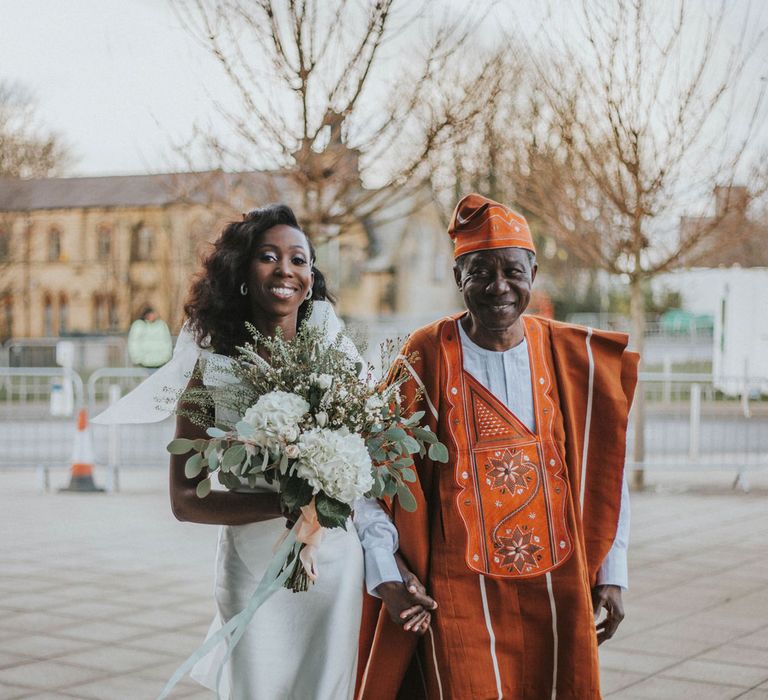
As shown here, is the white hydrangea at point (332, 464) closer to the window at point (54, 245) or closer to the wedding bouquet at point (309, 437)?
the wedding bouquet at point (309, 437)

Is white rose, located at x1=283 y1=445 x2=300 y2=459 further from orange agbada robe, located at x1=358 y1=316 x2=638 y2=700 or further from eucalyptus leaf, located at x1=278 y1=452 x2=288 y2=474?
orange agbada robe, located at x1=358 y1=316 x2=638 y2=700

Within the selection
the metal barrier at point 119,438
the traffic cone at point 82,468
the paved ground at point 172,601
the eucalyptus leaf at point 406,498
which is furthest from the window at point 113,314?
the eucalyptus leaf at point 406,498

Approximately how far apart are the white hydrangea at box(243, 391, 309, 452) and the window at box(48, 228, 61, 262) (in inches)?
2435

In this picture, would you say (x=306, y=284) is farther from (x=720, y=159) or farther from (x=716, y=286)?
(x=716, y=286)

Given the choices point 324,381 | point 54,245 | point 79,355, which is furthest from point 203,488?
point 54,245

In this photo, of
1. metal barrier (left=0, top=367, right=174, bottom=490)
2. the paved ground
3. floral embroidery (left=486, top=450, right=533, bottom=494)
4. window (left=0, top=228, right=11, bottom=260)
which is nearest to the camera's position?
floral embroidery (left=486, top=450, right=533, bottom=494)

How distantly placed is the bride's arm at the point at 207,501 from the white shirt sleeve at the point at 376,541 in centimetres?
31

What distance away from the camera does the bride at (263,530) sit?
127 inches

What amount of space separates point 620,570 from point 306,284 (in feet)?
4.14

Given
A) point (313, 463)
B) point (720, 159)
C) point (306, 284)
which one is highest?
point (720, 159)

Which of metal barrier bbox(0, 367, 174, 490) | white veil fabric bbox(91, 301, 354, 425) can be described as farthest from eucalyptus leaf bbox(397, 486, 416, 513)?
metal barrier bbox(0, 367, 174, 490)

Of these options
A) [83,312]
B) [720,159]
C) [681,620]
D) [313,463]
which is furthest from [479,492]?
[83,312]

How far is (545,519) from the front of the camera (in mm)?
3324

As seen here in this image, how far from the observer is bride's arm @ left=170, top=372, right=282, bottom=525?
10.2 feet
